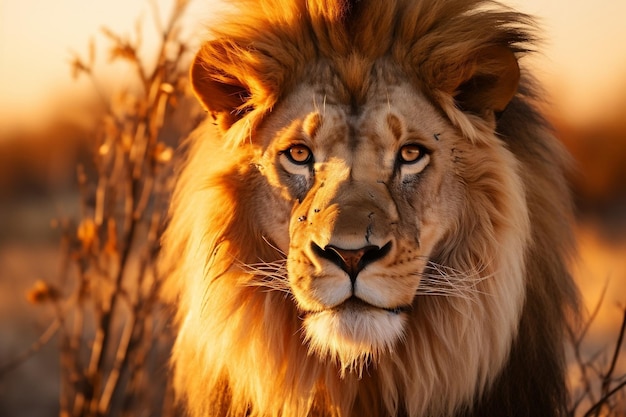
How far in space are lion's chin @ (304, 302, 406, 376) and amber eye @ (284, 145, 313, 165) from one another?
0.47m

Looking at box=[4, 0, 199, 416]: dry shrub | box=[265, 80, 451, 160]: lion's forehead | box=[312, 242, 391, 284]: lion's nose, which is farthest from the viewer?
box=[4, 0, 199, 416]: dry shrub

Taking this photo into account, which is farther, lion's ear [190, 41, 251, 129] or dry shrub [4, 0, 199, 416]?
dry shrub [4, 0, 199, 416]

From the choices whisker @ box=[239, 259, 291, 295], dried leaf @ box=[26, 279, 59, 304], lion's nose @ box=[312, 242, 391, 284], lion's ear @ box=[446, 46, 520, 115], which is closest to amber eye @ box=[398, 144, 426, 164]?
lion's ear @ box=[446, 46, 520, 115]

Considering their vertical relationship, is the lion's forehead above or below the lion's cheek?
above

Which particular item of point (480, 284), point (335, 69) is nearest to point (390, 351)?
point (480, 284)

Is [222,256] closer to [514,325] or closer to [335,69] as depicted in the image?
[335,69]

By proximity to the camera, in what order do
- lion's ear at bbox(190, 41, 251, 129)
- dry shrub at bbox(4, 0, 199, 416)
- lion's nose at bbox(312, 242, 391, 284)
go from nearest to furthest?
lion's nose at bbox(312, 242, 391, 284) → lion's ear at bbox(190, 41, 251, 129) → dry shrub at bbox(4, 0, 199, 416)

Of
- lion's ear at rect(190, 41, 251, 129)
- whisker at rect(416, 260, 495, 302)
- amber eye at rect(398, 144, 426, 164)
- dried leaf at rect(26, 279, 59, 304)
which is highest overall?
lion's ear at rect(190, 41, 251, 129)

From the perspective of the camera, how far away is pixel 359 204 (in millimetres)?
2777

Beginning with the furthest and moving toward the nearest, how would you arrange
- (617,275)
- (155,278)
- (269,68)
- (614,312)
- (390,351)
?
(617,275)
(614,312)
(155,278)
(269,68)
(390,351)

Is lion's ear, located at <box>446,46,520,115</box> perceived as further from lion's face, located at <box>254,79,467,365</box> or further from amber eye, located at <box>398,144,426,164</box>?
amber eye, located at <box>398,144,426,164</box>

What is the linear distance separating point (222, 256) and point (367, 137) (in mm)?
608

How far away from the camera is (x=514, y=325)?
3.10 meters

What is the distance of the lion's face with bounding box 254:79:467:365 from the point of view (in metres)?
2.72
